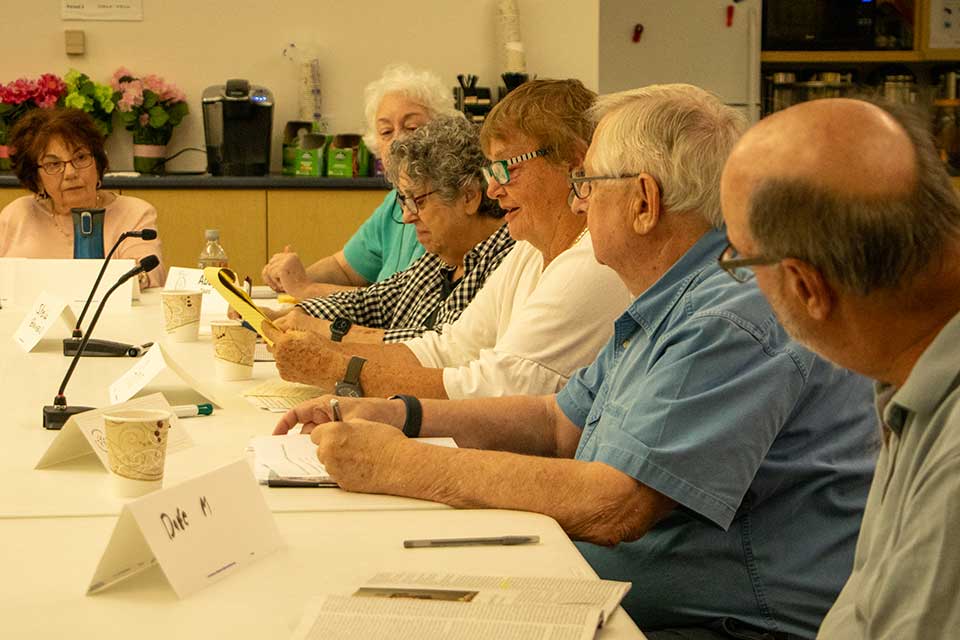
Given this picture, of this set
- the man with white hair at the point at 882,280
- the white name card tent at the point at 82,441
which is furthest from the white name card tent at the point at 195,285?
the man with white hair at the point at 882,280

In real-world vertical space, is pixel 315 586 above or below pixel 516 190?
below

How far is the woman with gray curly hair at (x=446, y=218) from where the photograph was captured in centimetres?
292

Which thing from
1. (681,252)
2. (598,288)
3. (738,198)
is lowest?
(598,288)

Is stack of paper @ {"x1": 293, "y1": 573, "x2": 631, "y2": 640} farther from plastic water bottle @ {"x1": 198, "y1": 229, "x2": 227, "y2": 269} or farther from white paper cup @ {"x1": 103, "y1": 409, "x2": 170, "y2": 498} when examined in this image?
plastic water bottle @ {"x1": 198, "y1": 229, "x2": 227, "y2": 269}

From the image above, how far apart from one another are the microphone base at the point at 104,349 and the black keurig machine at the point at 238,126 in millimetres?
2488

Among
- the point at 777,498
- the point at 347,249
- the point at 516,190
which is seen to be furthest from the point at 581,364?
the point at 347,249

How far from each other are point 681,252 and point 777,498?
379 millimetres

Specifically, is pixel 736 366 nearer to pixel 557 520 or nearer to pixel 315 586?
pixel 557 520

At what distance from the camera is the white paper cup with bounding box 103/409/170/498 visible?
1445 millimetres

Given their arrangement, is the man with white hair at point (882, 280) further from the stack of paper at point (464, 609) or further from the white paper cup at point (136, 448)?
the white paper cup at point (136, 448)

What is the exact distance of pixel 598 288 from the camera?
2125mm

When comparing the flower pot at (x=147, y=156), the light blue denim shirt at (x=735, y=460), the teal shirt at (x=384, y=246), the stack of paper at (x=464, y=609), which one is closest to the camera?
the stack of paper at (x=464, y=609)

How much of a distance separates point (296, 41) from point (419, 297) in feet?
7.83

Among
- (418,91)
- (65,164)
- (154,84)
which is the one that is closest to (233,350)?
(418,91)
